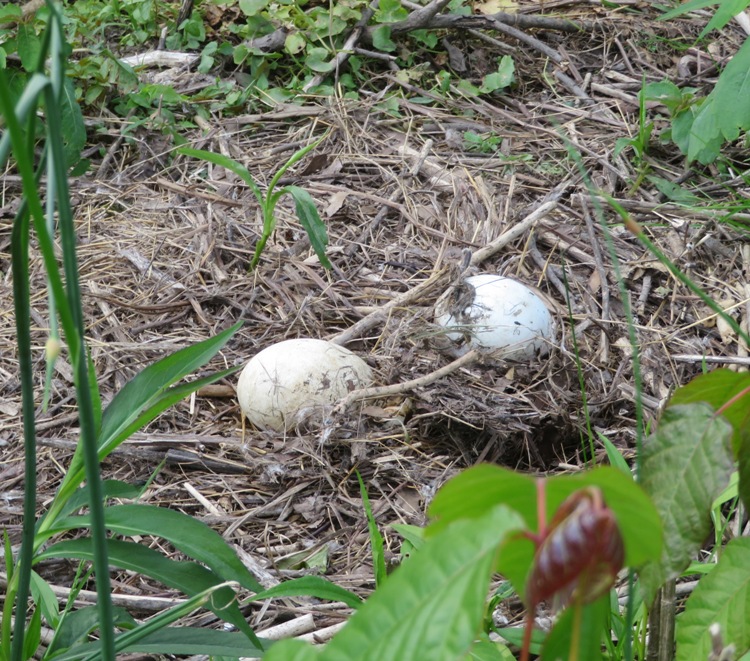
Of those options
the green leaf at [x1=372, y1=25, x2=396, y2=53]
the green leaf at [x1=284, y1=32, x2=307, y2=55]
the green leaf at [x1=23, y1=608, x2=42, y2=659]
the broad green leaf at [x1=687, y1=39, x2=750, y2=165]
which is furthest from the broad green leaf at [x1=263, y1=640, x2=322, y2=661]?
the green leaf at [x1=372, y1=25, x2=396, y2=53]

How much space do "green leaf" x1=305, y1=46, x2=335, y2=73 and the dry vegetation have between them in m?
0.24

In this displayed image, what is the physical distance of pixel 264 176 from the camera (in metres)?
3.10

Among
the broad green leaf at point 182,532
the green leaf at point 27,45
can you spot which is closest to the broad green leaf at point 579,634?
the broad green leaf at point 182,532

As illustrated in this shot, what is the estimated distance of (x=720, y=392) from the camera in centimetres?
56

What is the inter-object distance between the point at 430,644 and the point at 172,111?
341cm

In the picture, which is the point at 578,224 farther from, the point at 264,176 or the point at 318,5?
the point at 318,5

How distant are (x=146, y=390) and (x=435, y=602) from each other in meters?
0.84

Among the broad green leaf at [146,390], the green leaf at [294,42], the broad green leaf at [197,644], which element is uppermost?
the broad green leaf at [146,390]

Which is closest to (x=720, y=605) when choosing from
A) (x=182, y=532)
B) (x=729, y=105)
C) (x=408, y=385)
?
(x=182, y=532)

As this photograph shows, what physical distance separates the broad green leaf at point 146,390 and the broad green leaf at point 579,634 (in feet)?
2.52

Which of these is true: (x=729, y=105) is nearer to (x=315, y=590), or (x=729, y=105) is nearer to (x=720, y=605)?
(x=315, y=590)

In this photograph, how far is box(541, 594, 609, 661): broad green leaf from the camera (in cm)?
36

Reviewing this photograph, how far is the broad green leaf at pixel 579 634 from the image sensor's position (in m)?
0.36

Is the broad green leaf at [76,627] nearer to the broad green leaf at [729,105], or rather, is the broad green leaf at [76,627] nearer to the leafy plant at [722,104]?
the leafy plant at [722,104]
